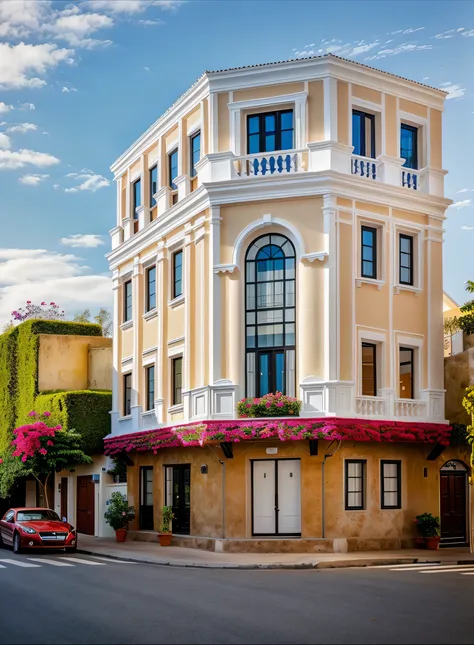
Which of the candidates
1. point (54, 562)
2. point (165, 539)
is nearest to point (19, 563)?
point (54, 562)

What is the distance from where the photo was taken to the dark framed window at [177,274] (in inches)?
Answer: 1264

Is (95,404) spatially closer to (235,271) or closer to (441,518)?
(235,271)

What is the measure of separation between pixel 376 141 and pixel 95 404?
15105mm

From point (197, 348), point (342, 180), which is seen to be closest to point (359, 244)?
point (342, 180)

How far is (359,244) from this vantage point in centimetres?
2892

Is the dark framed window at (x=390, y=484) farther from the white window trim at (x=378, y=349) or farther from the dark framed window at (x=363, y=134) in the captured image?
the dark framed window at (x=363, y=134)

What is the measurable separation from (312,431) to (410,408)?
3.81 meters

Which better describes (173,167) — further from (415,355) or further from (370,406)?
(370,406)

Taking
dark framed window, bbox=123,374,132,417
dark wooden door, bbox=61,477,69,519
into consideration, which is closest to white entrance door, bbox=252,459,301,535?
dark framed window, bbox=123,374,132,417

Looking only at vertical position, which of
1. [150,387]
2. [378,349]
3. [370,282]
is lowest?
[150,387]

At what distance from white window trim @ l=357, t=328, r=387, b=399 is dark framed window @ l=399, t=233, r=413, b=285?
212 centimetres

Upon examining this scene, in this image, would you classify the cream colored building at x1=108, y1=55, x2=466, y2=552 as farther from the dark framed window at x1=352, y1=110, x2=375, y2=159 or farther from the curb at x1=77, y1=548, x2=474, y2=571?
the curb at x1=77, y1=548, x2=474, y2=571

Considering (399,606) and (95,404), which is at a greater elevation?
(95,404)

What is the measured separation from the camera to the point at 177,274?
32.5 meters
